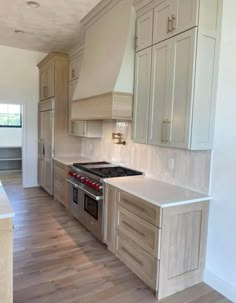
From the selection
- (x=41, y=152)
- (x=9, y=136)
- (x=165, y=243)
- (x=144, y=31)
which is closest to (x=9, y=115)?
(x=9, y=136)

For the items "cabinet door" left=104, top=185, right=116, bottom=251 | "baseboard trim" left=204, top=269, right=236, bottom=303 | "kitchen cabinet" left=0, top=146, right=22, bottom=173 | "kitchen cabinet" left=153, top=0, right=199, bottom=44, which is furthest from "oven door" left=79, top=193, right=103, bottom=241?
"kitchen cabinet" left=0, top=146, right=22, bottom=173

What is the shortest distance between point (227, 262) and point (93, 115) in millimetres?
2314

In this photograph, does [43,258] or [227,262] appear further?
[43,258]

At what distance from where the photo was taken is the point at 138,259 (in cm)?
246

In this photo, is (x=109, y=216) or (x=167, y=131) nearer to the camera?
(x=167, y=131)

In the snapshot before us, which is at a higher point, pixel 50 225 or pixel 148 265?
pixel 148 265

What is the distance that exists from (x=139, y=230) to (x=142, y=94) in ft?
4.80

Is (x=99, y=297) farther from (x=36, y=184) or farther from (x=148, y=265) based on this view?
(x=36, y=184)

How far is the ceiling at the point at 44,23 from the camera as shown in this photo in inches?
130

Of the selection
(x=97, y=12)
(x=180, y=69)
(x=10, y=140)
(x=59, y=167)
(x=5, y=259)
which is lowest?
(x=5, y=259)

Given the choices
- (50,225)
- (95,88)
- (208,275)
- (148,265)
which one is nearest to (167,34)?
(95,88)

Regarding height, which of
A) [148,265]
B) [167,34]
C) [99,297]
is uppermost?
[167,34]

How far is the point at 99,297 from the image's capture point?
2.25 m

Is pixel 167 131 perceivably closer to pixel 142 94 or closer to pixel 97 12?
pixel 142 94
